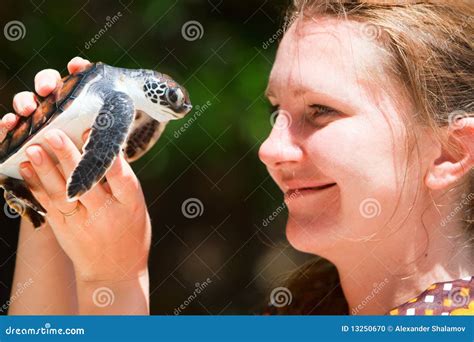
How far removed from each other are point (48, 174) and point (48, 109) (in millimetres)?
125

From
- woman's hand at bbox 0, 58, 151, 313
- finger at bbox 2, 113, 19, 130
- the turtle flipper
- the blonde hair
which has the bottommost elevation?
woman's hand at bbox 0, 58, 151, 313

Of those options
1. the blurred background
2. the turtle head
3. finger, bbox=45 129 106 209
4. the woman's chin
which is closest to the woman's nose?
the woman's chin

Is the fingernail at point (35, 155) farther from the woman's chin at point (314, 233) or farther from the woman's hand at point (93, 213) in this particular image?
the woman's chin at point (314, 233)

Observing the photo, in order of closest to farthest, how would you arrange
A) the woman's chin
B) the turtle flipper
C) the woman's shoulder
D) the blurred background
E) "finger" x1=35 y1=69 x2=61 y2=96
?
the woman's shoulder < the woman's chin < "finger" x1=35 y1=69 x2=61 y2=96 < the turtle flipper < the blurred background

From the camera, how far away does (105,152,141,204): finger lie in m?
1.28

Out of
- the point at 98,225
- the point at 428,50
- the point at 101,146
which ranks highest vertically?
the point at 428,50

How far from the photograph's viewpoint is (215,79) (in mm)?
1959

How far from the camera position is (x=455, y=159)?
1146 millimetres

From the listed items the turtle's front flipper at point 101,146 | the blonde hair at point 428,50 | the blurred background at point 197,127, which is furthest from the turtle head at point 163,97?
the blurred background at point 197,127

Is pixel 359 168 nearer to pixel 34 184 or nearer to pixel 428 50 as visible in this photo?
pixel 428 50

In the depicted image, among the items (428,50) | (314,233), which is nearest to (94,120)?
(314,233)

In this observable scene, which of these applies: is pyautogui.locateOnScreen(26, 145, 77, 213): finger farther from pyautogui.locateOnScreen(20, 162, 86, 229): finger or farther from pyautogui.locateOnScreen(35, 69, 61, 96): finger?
pyautogui.locateOnScreen(35, 69, 61, 96): finger

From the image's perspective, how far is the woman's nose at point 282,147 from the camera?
3.96 ft
